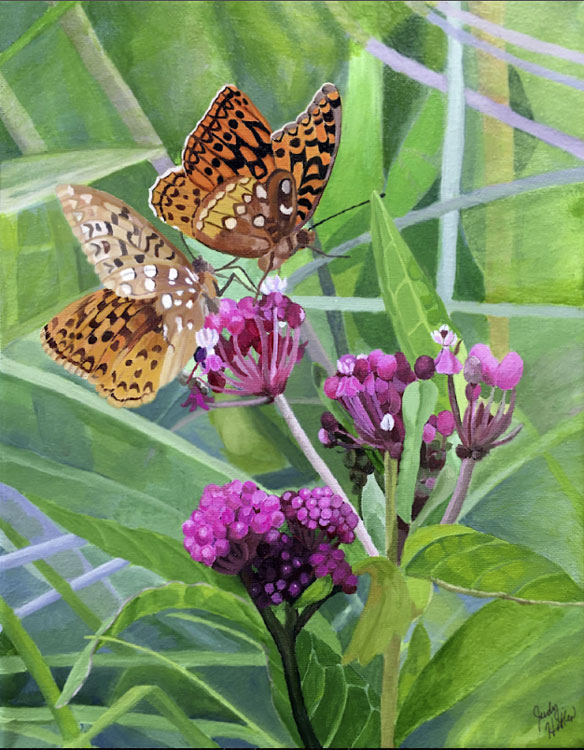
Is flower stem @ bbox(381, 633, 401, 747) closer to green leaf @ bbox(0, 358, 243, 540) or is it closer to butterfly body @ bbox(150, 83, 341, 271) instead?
green leaf @ bbox(0, 358, 243, 540)

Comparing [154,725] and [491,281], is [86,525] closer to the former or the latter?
[154,725]

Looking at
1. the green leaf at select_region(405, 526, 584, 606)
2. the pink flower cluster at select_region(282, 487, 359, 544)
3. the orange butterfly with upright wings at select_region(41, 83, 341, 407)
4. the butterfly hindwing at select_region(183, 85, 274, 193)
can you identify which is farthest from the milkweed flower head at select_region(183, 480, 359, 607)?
the butterfly hindwing at select_region(183, 85, 274, 193)

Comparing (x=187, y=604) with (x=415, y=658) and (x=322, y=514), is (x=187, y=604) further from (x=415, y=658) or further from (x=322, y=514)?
(x=415, y=658)

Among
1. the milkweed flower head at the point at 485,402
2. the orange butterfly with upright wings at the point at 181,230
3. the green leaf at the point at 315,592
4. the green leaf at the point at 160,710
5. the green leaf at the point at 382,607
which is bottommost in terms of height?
the green leaf at the point at 160,710

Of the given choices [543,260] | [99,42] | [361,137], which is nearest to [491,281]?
[543,260]

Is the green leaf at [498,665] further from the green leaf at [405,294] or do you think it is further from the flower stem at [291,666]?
the green leaf at [405,294]

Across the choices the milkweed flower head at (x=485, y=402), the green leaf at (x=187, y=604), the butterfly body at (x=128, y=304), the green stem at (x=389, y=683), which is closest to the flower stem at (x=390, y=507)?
the green stem at (x=389, y=683)
